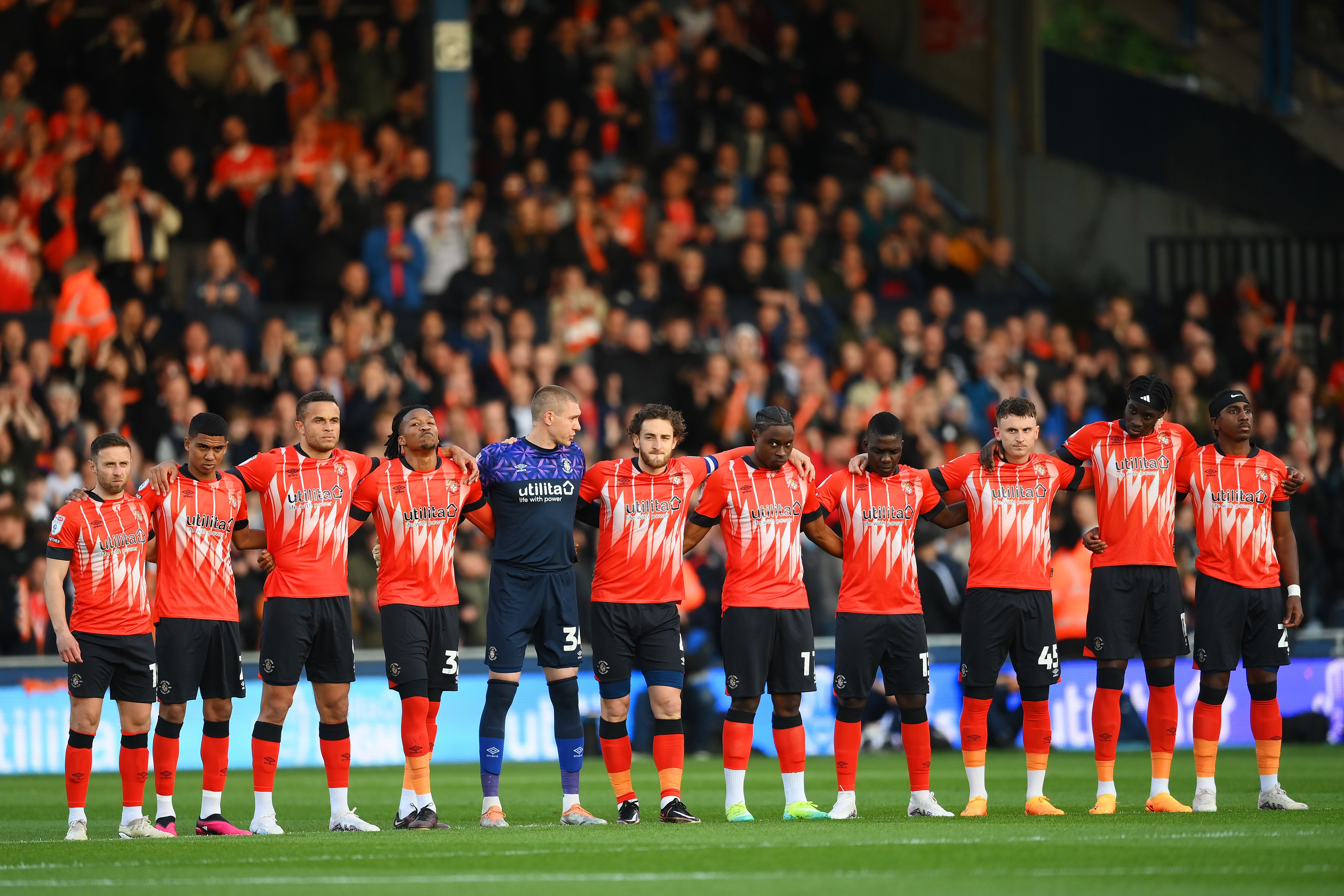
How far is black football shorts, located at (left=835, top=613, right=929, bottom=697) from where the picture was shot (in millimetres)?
11992

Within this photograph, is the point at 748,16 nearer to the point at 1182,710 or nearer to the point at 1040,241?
the point at 1040,241

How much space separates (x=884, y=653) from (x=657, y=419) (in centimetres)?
207

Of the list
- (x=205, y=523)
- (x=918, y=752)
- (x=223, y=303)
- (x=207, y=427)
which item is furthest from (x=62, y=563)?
(x=223, y=303)

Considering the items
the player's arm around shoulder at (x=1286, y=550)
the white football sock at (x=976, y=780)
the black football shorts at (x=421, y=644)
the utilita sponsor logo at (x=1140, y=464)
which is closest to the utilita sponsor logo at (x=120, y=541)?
the black football shorts at (x=421, y=644)

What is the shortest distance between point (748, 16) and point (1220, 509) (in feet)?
54.8

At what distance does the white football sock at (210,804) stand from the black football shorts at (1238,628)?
633 centimetres

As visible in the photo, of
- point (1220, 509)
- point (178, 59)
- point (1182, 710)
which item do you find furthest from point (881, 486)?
point (178, 59)

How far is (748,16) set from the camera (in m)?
27.6

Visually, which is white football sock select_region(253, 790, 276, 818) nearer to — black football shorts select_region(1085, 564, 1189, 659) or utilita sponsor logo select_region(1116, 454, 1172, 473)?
black football shorts select_region(1085, 564, 1189, 659)

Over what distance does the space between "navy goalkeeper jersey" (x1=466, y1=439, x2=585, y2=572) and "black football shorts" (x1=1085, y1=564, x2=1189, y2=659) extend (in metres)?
3.41

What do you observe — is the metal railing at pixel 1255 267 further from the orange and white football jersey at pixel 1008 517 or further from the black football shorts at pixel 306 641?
the black football shorts at pixel 306 641

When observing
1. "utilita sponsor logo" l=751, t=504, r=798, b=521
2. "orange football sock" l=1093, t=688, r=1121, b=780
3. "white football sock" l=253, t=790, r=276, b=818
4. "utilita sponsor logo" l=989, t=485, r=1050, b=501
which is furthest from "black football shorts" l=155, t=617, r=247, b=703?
"orange football sock" l=1093, t=688, r=1121, b=780

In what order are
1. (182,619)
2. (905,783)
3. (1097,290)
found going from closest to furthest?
(182,619)
(905,783)
(1097,290)

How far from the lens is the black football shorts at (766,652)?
39.0 ft
